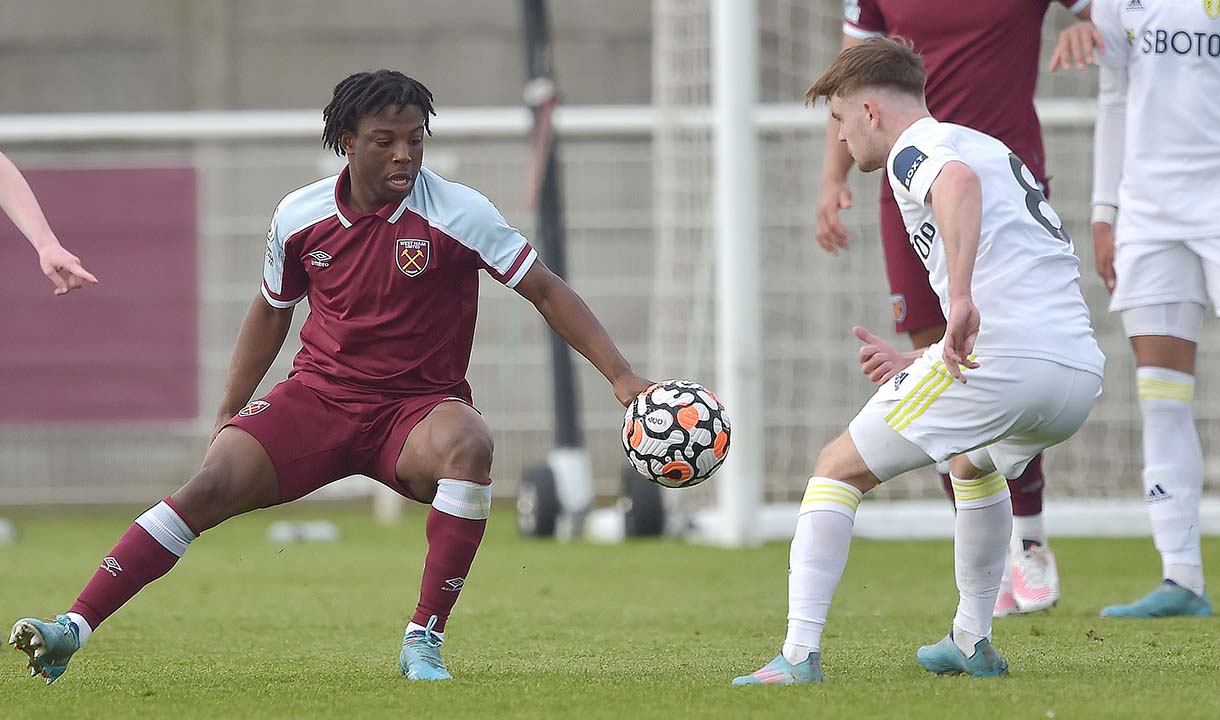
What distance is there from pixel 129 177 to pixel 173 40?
304 cm

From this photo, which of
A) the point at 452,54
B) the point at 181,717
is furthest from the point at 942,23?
the point at 452,54

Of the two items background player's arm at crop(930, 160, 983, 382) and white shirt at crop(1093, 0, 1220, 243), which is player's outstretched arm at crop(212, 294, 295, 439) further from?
white shirt at crop(1093, 0, 1220, 243)

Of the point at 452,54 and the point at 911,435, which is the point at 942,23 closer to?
the point at 911,435

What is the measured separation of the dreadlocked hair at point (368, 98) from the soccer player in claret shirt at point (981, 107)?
1.57 meters

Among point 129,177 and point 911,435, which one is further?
point 129,177

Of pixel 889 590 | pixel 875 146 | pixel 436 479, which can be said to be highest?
pixel 875 146

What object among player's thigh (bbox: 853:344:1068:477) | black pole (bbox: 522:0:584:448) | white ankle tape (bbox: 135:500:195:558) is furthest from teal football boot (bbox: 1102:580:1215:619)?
black pole (bbox: 522:0:584:448)

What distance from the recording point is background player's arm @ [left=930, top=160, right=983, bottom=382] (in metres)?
3.42

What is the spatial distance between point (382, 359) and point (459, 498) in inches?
16.7

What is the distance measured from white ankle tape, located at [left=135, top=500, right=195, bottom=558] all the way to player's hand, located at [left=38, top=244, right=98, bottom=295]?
52cm

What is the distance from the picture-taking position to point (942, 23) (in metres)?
5.34

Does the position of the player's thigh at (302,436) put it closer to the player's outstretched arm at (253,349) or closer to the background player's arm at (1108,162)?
the player's outstretched arm at (253,349)

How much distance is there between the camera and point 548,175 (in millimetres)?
9320

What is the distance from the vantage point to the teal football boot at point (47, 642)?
144 inches
